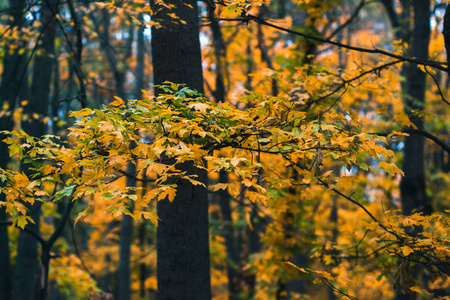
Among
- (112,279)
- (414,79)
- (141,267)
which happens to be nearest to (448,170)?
Result: (414,79)

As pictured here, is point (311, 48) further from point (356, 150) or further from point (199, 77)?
point (356, 150)

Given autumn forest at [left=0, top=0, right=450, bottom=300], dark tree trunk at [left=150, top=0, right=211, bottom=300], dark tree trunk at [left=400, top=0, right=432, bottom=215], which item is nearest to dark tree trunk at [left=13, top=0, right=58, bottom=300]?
autumn forest at [left=0, top=0, right=450, bottom=300]

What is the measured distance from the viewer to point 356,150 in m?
2.79

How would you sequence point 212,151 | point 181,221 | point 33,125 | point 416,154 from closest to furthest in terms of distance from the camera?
1. point 212,151
2. point 181,221
3. point 416,154
4. point 33,125

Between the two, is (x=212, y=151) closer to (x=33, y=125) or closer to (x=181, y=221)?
(x=181, y=221)

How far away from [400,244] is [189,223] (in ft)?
7.46

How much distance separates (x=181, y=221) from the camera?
4.11 m

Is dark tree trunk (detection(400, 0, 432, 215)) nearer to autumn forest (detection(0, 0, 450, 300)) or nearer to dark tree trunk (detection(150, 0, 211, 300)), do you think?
autumn forest (detection(0, 0, 450, 300))

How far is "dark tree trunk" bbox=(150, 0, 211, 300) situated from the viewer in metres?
4.07

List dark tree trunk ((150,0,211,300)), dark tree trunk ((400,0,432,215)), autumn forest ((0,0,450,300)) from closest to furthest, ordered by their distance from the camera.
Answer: autumn forest ((0,0,450,300)) → dark tree trunk ((150,0,211,300)) → dark tree trunk ((400,0,432,215))

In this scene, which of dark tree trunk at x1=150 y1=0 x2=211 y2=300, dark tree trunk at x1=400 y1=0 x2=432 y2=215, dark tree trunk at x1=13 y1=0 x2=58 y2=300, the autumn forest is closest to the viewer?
the autumn forest

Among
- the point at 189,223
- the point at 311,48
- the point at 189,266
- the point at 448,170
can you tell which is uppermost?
the point at 311,48

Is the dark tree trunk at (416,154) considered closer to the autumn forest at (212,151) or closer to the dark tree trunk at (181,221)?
the autumn forest at (212,151)

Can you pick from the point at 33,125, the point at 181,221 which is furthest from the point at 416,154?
the point at 33,125
